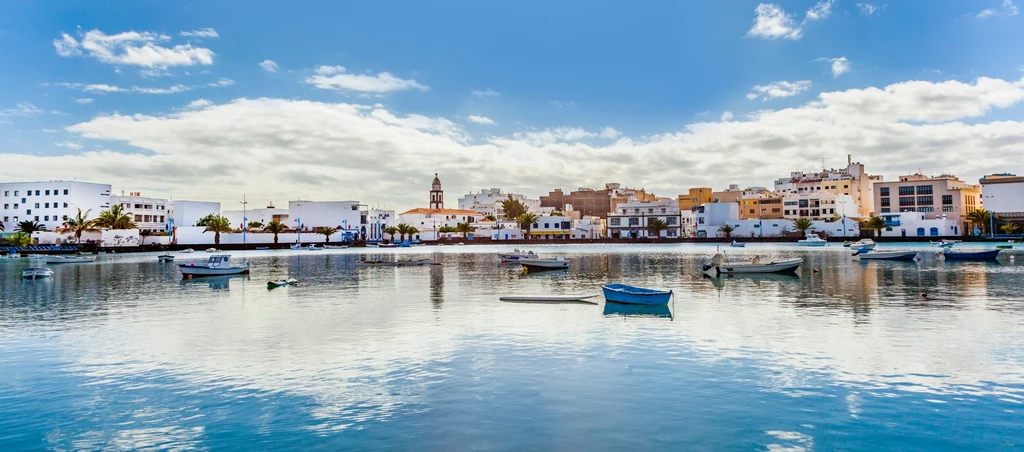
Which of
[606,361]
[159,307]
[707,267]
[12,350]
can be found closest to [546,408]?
[606,361]

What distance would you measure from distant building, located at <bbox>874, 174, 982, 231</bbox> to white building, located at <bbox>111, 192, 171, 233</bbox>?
507 ft

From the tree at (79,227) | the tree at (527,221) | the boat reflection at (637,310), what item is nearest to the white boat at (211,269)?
the boat reflection at (637,310)

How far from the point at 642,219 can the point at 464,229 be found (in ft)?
140

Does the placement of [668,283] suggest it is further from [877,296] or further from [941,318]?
[941,318]

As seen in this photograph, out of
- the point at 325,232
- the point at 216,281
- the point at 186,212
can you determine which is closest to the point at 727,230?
the point at 325,232

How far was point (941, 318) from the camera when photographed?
91.0 feet

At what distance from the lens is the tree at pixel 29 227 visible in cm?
11506

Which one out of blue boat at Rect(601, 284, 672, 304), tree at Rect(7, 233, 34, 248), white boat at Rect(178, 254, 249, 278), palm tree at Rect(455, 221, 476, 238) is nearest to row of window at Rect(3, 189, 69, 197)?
tree at Rect(7, 233, 34, 248)

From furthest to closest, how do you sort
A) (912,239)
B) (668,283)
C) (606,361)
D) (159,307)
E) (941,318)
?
(912,239) < (668,283) < (159,307) < (941,318) < (606,361)

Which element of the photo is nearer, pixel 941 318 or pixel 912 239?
pixel 941 318

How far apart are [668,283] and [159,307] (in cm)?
3160

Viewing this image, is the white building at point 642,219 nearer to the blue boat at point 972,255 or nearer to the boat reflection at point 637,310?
the blue boat at point 972,255

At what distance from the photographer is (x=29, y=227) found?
11506 cm

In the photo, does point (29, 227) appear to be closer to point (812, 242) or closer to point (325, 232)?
point (325, 232)
